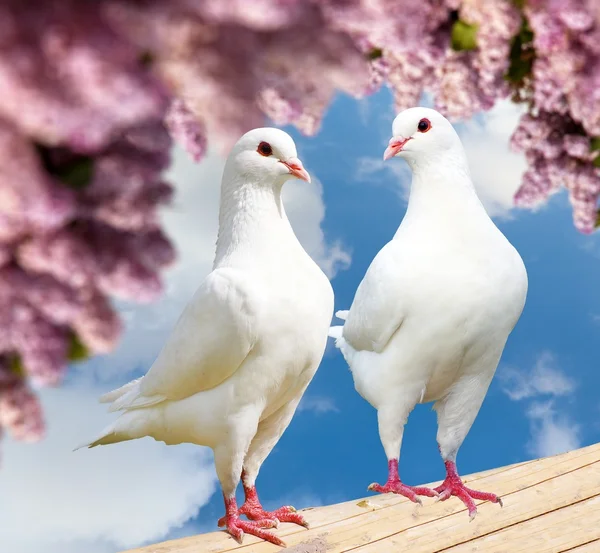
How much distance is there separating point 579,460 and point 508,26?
14.5ft

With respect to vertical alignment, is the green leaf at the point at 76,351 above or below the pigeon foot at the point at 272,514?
below

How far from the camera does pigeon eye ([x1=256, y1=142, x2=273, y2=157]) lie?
350 cm

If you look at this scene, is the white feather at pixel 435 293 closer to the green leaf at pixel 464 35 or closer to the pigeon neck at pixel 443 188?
the pigeon neck at pixel 443 188

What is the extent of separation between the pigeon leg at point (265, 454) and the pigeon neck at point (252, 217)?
0.85 meters

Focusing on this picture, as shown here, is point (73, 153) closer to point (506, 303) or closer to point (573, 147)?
point (573, 147)

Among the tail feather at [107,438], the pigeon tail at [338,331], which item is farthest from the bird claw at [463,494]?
the tail feather at [107,438]

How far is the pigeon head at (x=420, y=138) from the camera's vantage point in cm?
405

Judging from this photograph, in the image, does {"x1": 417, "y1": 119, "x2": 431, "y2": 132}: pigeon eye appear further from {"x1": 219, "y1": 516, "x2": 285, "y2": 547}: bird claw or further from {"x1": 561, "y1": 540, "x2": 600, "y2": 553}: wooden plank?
{"x1": 561, "y1": 540, "x2": 600, "y2": 553}: wooden plank

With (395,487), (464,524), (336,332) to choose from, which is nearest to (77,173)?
(395,487)

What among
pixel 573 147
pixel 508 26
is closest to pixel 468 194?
pixel 573 147

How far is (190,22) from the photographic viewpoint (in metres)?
0.95

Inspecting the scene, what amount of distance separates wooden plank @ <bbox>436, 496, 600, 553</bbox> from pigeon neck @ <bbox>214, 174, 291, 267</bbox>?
1974 mm

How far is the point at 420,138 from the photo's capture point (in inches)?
160

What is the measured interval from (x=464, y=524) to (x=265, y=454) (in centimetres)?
122
